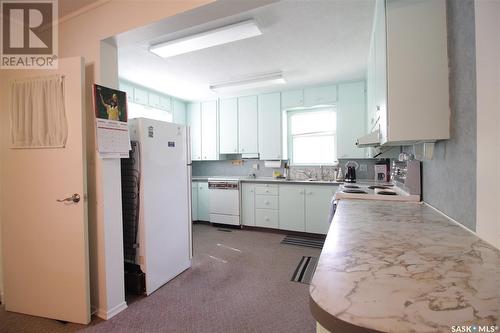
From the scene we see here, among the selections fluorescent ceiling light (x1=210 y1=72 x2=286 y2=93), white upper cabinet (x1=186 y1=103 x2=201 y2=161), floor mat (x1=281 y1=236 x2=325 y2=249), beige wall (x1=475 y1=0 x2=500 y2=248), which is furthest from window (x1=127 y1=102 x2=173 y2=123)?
beige wall (x1=475 y1=0 x2=500 y2=248)

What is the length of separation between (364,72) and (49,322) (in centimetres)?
433

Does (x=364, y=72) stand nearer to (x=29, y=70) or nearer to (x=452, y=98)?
(x=452, y=98)

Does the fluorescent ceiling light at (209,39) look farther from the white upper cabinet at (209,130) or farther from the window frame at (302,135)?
the window frame at (302,135)

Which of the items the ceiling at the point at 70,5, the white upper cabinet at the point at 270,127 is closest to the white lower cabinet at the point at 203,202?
the white upper cabinet at the point at 270,127

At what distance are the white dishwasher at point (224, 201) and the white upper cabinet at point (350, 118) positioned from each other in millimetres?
1886

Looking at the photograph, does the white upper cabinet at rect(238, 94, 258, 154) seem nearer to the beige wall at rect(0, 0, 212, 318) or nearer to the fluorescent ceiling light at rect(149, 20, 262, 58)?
the fluorescent ceiling light at rect(149, 20, 262, 58)

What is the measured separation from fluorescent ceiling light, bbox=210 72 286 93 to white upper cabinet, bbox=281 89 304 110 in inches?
22.0

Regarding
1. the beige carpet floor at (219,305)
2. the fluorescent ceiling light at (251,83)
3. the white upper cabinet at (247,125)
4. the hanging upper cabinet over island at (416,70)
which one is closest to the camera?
the hanging upper cabinet over island at (416,70)

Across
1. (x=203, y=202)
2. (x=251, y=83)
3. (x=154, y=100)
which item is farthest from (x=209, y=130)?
(x=251, y=83)

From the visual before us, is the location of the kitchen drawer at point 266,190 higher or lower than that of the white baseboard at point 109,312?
higher

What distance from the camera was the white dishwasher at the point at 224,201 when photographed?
4.23m

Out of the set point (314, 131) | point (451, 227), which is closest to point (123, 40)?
point (451, 227)

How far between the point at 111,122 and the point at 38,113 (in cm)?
56

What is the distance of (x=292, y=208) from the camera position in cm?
385
